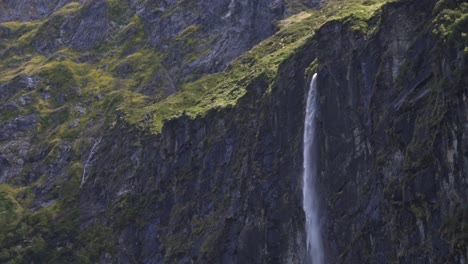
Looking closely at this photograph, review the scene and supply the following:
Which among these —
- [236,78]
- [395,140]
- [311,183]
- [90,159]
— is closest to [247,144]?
[311,183]

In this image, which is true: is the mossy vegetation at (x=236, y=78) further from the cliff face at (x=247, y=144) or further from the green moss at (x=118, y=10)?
the green moss at (x=118, y=10)

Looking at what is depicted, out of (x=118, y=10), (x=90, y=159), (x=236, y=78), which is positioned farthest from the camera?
(x=118, y=10)

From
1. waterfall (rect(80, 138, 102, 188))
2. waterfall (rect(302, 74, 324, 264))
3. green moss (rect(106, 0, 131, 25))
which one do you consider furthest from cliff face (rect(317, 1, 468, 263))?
green moss (rect(106, 0, 131, 25))

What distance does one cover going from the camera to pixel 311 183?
8475cm

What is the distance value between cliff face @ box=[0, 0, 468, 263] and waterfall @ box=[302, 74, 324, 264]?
4.10 ft

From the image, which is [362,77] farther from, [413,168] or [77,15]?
[77,15]

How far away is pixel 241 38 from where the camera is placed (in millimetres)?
140250

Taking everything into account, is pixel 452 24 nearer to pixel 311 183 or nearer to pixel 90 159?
pixel 311 183

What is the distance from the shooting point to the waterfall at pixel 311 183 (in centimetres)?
8281

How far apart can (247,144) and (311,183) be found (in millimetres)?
14778

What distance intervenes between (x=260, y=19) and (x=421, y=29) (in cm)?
6896

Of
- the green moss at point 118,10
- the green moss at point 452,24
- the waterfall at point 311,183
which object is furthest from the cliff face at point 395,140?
the green moss at point 118,10

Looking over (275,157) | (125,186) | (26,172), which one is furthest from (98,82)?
(275,157)

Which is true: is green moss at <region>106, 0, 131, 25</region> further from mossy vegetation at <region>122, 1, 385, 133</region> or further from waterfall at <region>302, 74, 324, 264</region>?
waterfall at <region>302, 74, 324, 264</region>
